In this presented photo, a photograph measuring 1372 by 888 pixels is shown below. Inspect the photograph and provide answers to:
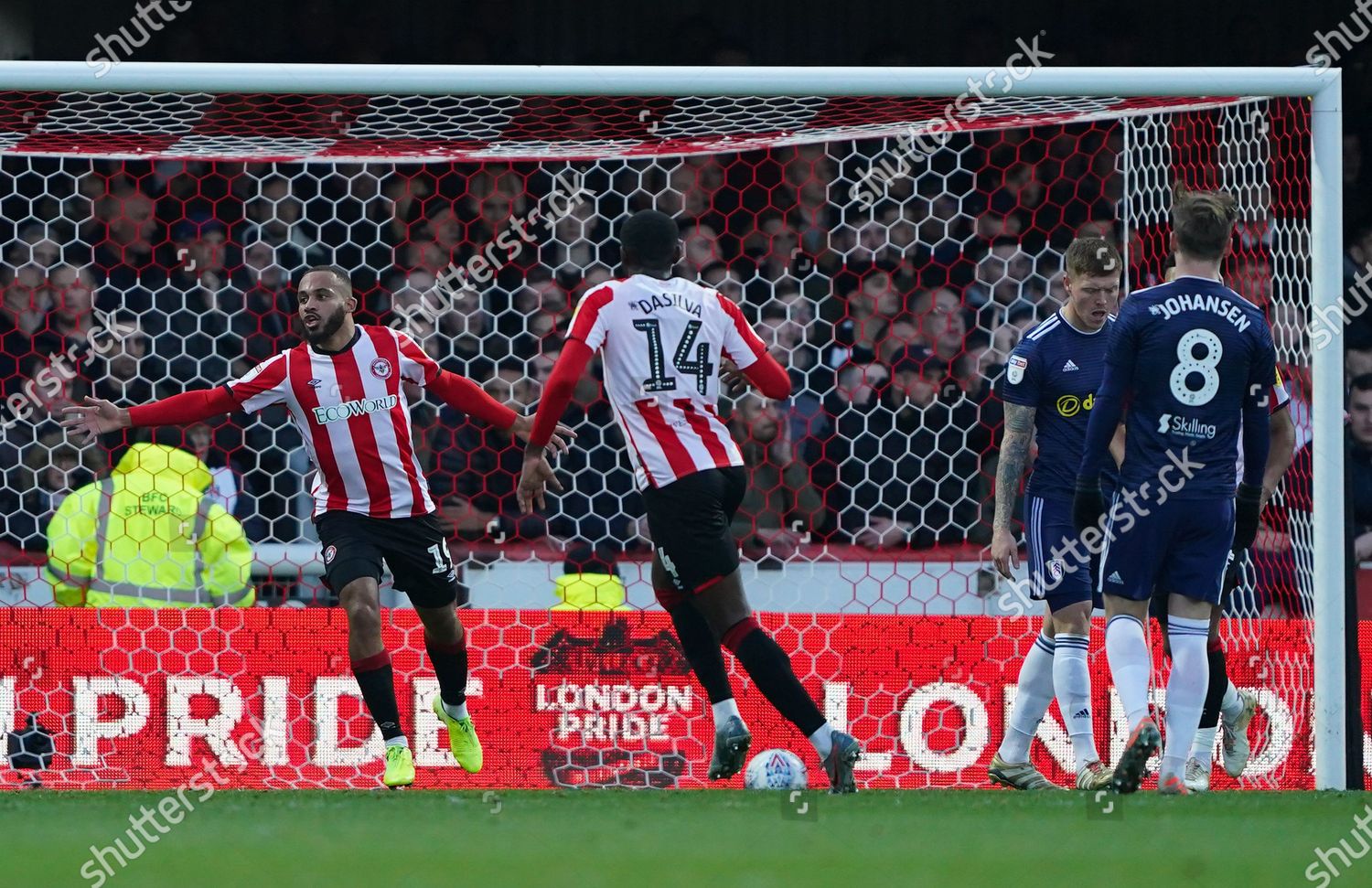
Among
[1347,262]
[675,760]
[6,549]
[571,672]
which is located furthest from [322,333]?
[1347,262]

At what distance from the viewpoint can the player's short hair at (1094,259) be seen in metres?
5.38

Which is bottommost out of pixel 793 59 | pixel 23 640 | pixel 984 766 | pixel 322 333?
pixel 984 766

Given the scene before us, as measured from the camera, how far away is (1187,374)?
4719 millimetres

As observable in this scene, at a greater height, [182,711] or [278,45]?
[278,45]

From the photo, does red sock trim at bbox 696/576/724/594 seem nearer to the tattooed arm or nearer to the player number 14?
the player number 14

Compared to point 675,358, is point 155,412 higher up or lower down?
lower down

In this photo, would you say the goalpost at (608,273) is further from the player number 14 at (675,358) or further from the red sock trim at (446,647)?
the player number 14 at (675,358)

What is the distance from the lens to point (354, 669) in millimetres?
5441

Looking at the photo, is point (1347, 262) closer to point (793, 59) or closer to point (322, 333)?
point (793, 59)

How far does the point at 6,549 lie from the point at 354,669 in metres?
2.64

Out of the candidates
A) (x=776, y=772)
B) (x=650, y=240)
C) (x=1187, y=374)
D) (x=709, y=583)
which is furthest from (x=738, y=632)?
(x=1187, y=374)

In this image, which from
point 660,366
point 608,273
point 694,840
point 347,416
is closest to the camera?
point 694,840

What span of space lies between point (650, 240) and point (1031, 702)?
181cm

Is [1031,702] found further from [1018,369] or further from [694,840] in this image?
[694,840]
